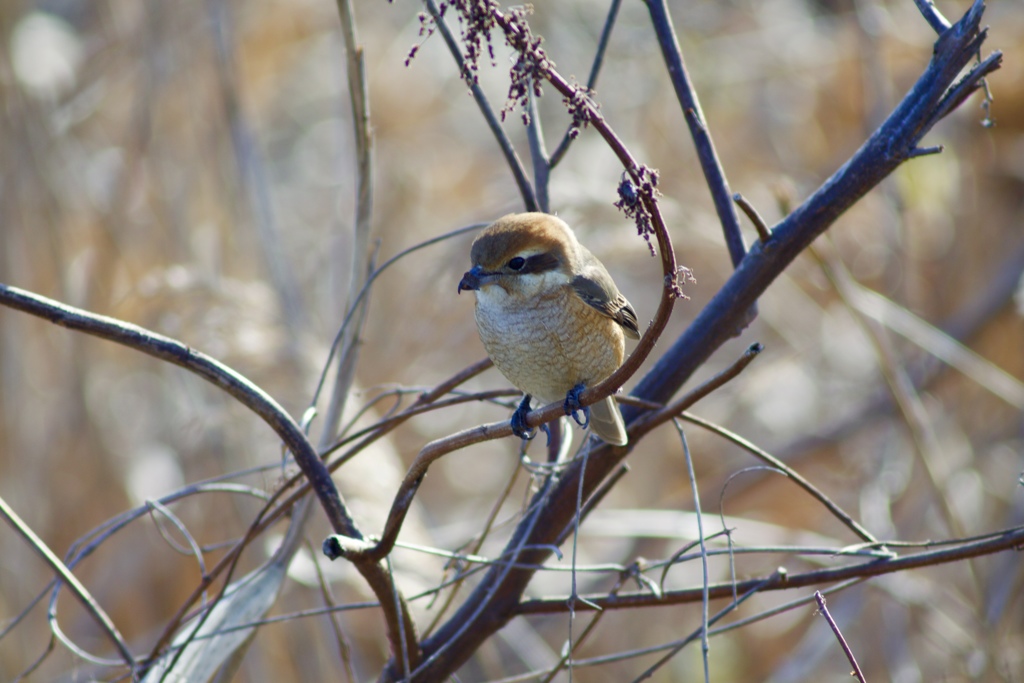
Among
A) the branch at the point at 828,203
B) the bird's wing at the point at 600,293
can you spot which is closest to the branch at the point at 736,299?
Answer: the branch at the point at 828,203

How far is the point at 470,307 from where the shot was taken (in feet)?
9.37

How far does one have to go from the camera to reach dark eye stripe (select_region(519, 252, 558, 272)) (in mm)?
1959

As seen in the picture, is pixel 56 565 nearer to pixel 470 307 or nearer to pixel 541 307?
pixel 541 307

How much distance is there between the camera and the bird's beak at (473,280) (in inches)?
76.3

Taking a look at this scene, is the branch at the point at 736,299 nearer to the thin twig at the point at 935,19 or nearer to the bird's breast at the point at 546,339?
the thin twig at the point at 935,19

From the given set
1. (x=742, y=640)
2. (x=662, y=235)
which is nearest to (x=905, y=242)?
(x=742, y=640)

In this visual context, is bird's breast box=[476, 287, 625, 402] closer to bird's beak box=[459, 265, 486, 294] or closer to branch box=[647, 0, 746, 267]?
bird's beak box=[459, 265, 486, 294]

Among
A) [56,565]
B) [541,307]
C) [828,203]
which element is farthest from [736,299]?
[56,565]

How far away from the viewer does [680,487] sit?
158 inches

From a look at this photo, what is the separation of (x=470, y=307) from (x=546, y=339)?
96 centimetres

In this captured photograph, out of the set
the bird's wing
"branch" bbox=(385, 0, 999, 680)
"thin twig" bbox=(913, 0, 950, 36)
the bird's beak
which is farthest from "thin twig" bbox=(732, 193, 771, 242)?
the bird's beak

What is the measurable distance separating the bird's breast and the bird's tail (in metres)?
0.16

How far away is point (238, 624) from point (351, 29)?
3.58 ft

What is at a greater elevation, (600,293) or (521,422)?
(600,293)
